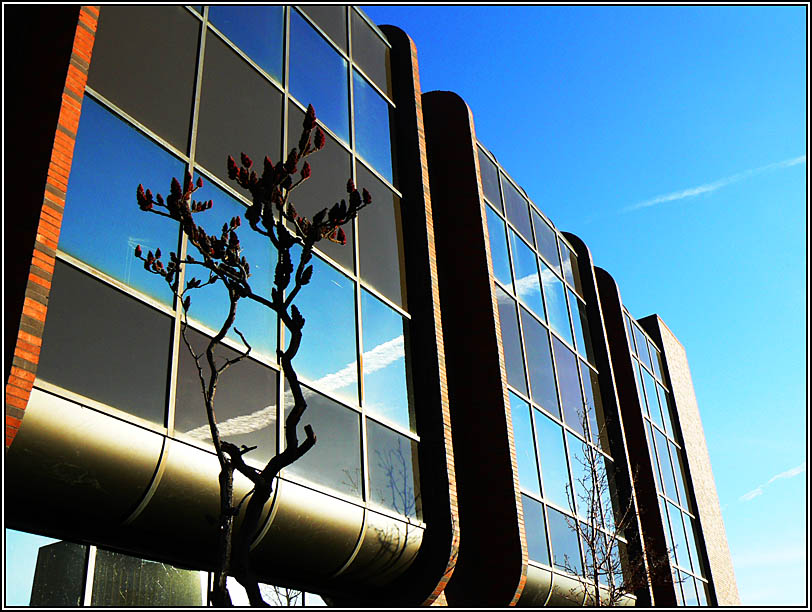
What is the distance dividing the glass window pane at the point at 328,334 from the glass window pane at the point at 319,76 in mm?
3511

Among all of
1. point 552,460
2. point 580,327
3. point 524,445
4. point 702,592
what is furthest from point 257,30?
point 702,592

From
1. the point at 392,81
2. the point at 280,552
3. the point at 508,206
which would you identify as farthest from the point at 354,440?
the point at 508,206

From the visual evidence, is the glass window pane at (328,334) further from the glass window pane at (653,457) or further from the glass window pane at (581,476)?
the glass window pane at (653,457)

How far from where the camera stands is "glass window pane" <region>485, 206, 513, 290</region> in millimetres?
20561

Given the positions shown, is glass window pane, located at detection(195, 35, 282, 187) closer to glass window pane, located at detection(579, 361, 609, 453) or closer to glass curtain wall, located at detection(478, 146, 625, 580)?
glass curtain wall, located at detection(478, 146, 625, 580)

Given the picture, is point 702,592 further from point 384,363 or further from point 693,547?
point 384,363

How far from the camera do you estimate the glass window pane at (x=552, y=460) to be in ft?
61.0

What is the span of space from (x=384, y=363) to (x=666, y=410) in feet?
80.6

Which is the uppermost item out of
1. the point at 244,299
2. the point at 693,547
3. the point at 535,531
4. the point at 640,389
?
the point at 640,389

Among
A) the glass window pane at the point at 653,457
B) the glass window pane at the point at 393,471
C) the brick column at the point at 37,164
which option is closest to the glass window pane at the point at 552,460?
the glass window pane at the point at 393,471

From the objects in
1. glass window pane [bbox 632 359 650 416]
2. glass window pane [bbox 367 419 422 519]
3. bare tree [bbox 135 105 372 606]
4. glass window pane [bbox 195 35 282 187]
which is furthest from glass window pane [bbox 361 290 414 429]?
glass window pane [bbox 632 359 650 416]

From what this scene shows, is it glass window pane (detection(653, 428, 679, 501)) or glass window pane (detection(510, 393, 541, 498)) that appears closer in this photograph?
glass window pane (detection(510, 393, 541, 498))

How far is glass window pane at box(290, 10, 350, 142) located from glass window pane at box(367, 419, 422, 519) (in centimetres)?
624

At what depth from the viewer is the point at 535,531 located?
56.6ft
